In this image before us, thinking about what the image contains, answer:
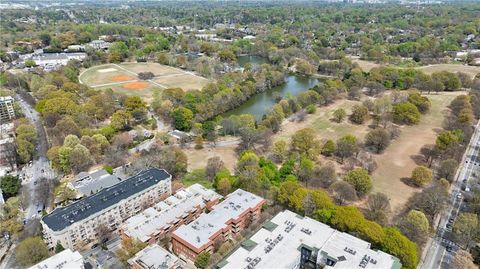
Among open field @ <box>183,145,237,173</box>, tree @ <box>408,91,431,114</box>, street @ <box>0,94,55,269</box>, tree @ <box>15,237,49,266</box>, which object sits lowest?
street @ <box>0,94,55,269</box>

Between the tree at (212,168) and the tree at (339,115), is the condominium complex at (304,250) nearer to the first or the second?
the tree at (212,168)

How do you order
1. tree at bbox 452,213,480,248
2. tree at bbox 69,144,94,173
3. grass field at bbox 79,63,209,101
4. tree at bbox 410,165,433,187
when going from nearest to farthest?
tree at bbox 452,213,480,248
tree at bbox 410,165,433,187
tree at bbox 69,144,94,173
grass field at bbox 79,63,209,101

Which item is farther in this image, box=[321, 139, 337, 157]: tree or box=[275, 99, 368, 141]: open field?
box=[275, 99, 368, 141]: open field

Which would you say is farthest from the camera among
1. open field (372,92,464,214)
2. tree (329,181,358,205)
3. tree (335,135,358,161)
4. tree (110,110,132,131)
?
tree (110,110,132,131)

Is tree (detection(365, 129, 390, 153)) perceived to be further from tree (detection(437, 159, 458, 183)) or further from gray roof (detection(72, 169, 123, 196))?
gray roof (detection(72, 169, 123, 196))

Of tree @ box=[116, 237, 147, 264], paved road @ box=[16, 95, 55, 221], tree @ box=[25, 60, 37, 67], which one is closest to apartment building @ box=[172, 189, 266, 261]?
tree @ box=[116, 237, 147, 264]

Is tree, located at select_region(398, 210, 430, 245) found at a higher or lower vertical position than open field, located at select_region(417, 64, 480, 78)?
lower

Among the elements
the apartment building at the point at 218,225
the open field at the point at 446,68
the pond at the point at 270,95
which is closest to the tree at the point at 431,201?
the apartment building at the point at 218,225

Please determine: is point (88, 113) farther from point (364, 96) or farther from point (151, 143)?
point (364, 96)
